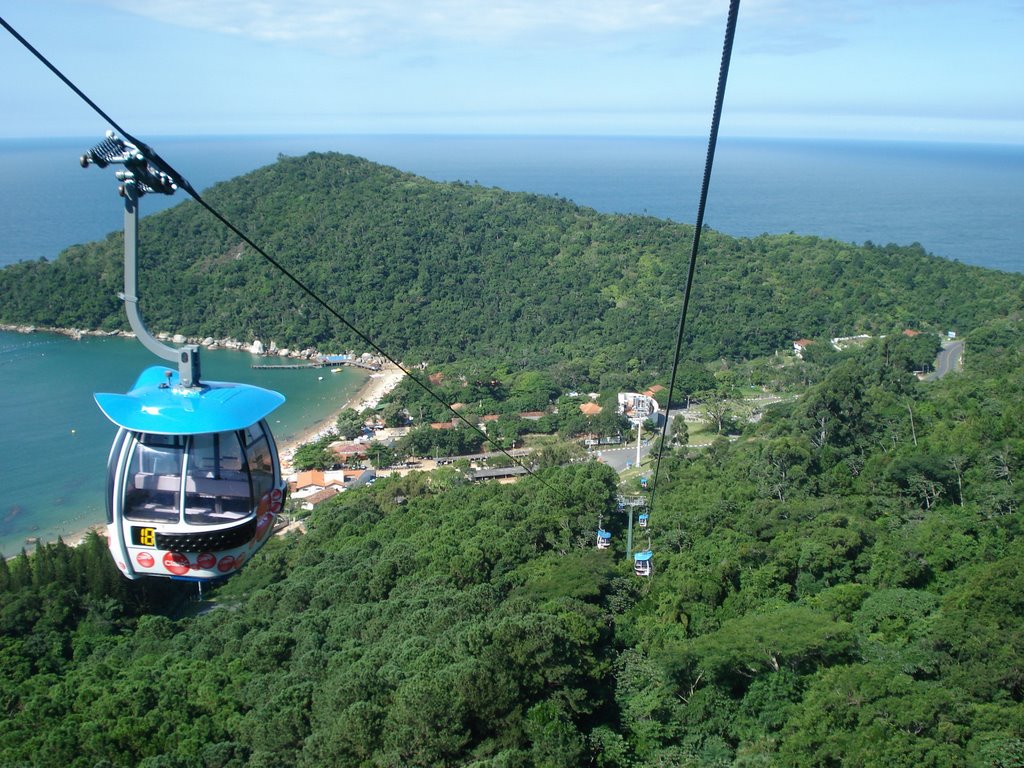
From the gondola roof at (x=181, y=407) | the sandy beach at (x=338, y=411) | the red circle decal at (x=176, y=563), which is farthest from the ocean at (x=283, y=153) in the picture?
the red circle decal at (x=176, y=563)

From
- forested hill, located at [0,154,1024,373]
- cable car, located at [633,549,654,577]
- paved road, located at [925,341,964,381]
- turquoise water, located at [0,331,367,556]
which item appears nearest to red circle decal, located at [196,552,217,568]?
cable car, located at [633,549,654,577]

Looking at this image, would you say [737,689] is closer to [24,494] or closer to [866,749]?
[866,749]

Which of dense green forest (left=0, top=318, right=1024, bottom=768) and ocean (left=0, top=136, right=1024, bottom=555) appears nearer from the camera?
dense green forest (left=0, top=318, right=1024, bottom=768)

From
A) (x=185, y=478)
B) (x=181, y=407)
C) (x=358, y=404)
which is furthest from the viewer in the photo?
(x=358, y=404)

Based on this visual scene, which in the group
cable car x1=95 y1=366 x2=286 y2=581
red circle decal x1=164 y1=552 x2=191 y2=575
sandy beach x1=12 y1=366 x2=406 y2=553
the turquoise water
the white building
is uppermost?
cable car x1=95 y1=366 x2=286 y2=581

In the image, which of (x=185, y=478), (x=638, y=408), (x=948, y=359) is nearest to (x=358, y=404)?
(x=638, y=408)

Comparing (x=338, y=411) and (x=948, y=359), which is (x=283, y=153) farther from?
(x=948, y=359)

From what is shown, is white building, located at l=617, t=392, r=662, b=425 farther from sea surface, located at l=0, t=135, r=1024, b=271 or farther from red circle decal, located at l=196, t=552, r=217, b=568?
sea surface, located at l=0, t=135, r=1024, b=271
